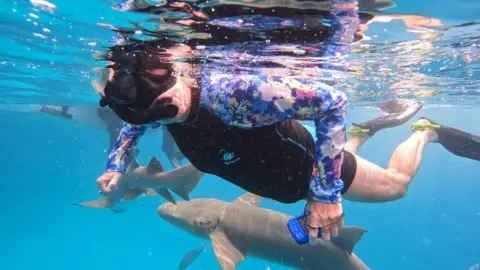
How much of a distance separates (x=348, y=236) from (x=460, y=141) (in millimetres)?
3272

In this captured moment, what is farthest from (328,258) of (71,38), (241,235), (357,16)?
(71,38)

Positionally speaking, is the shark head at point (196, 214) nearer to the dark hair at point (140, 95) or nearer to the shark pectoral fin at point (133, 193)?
the shark pectoral fin at point (133, 193)

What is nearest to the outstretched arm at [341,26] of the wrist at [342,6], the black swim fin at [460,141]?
the wrist at [342,6]

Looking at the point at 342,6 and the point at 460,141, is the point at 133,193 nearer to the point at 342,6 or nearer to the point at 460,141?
the point at 342,6

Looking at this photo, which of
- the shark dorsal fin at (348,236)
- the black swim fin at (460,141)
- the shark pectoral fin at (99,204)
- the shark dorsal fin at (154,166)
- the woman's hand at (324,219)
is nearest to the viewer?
the woman's hand at (324,219)

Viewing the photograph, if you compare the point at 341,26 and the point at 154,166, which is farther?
the point at 154,166

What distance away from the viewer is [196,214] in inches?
383

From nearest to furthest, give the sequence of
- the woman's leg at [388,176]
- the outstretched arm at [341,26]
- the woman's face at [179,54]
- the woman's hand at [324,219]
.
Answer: the woman's hand at [324,219]
the outstretched arm at [341,26]
the woman's leg at [388,176]
the woman's face at [179,54]

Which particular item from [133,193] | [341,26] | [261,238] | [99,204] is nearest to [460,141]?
[341,26]

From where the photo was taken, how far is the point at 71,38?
9633 millimetres

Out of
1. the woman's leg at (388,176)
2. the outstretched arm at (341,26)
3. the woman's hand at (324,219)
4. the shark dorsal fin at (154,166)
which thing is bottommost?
the shark dorsal fin at (154,166)

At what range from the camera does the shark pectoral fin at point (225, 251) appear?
7.14 m

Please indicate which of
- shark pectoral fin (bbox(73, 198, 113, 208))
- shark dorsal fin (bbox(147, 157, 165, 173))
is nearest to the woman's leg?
shark dorsal fin (bbox(147, 157, 165, 173))

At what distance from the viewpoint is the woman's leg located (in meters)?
5.88
